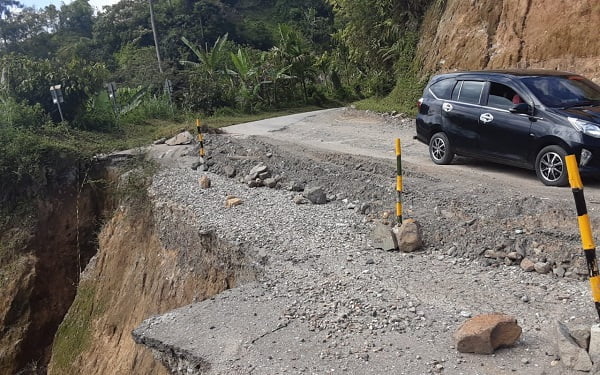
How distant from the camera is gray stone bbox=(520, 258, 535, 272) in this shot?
549cm

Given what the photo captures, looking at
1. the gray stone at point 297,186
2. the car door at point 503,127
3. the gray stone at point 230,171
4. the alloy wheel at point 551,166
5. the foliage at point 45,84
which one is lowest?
the gray stone at point 297,186

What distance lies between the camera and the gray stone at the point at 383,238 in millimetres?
6441

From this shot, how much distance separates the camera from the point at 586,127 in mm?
7203

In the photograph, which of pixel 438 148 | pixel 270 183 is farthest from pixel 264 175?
pixel 438 148

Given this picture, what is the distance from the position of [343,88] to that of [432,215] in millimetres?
25406

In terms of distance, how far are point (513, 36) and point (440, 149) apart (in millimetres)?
7174

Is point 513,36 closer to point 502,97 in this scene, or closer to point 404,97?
point 404,97

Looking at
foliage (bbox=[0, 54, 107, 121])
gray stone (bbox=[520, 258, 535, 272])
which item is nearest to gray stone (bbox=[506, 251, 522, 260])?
gray stone (bbox=[520, 258, 535, 272])

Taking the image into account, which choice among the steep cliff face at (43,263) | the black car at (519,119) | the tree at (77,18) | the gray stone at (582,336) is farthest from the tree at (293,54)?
the tree at (77,18)

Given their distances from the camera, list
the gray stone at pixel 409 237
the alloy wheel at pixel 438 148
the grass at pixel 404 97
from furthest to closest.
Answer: the grass at pixel 404 97 < the alloy wheel at pixel 438 148 < the gray stone at pixel 409 237

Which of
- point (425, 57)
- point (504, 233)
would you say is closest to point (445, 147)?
point (504, 233)

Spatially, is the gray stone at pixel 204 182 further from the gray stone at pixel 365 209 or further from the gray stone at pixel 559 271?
the gray stone at pixel 559 271

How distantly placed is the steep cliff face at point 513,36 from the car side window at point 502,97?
5460 mm

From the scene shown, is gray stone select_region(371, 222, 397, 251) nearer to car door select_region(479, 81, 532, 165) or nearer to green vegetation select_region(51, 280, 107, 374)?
car door select_region(479, 81, 532, 165)
